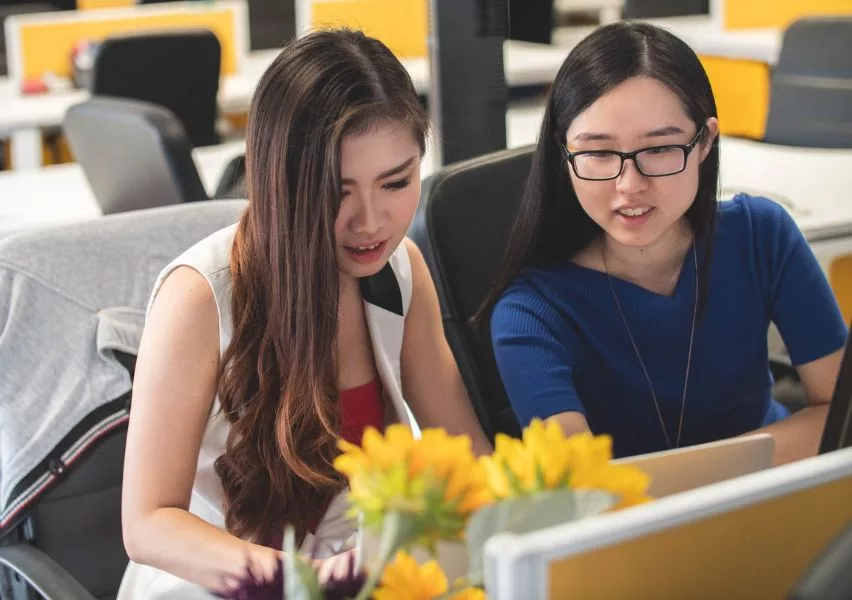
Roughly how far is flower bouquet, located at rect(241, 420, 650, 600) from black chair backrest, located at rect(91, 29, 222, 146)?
3433mm

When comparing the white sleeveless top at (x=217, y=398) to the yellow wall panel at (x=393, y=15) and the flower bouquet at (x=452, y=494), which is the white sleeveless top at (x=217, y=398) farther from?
the yellow wall panel at (x=393, y=15)

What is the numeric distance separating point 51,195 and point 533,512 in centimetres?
260

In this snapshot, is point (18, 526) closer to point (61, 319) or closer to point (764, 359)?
point (61, 319)

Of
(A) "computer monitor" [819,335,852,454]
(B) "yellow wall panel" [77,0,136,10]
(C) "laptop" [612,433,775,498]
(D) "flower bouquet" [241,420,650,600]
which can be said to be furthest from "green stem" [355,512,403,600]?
(B) "yellow wall panel" [77,0,136,10]

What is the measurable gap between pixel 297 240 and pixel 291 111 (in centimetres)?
12

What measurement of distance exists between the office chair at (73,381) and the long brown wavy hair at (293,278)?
0.22 m

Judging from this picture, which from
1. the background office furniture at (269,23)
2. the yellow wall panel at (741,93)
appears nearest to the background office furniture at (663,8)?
the yellow wall panel at (741,93)

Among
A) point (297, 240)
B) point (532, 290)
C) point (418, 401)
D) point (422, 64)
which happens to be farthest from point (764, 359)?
point (422, 64)

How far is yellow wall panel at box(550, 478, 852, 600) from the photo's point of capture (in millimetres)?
549

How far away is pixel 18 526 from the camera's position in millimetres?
1332

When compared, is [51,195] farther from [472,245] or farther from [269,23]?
[269,23]

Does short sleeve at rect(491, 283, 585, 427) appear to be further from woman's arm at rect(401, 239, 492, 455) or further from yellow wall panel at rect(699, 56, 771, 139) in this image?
yellow wall panel at rect(699, 56, 771, 139)

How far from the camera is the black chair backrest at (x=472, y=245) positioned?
1.53m

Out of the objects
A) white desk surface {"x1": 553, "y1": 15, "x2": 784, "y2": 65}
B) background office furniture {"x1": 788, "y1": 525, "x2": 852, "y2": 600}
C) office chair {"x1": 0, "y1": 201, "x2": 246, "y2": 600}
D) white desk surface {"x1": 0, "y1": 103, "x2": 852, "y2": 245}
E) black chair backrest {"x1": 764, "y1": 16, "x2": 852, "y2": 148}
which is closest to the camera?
background office furniture {"x1": 788, "y1": 525, "x2": 852, "y2": 600}
